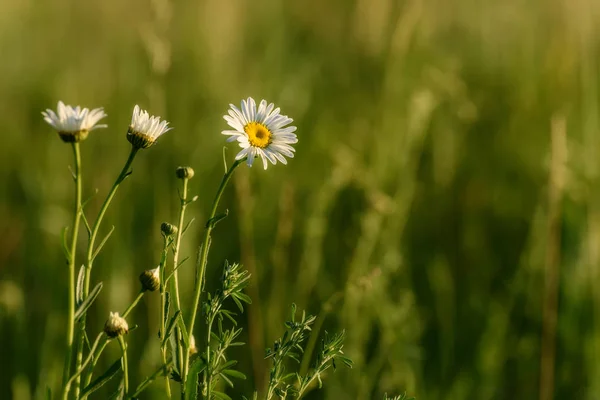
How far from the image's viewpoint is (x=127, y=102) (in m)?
2.82

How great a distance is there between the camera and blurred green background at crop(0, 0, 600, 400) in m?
1.68

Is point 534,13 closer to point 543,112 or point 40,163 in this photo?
point 543,112

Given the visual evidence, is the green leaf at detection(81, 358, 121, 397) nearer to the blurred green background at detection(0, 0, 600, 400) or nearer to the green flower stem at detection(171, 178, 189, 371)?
the green flower stem at detection(171, 178, 189, 371)

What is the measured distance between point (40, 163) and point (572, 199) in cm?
176

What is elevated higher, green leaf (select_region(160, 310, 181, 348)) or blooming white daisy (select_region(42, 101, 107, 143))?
blooming white daisy (select_region(42, 101, 107, 143))

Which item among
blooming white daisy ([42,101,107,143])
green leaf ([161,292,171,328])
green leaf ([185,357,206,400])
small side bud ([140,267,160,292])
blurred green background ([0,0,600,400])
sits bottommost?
green leaf ([185,357,206,400])

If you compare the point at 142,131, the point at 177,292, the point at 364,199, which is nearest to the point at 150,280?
the point at 177,292

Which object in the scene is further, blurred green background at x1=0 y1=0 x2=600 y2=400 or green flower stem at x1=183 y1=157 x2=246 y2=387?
blurred green background at x1=0 y1=0 x2=600 y2=400

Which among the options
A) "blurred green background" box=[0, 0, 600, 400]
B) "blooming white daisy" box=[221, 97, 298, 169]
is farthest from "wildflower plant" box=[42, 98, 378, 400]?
"blurred green background" box=[0, 0, 600, 400]

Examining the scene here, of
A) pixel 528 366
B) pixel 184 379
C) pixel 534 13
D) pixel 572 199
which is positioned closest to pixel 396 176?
pixel 572 199

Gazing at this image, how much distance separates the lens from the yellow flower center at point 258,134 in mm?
839

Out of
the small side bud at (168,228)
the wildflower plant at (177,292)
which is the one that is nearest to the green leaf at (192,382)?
the wildflower plant at (177,292)

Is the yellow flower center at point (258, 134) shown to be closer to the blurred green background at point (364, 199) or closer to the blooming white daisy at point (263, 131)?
the blooming white daisy at point (263, 131)

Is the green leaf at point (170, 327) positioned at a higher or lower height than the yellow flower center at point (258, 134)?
lower
